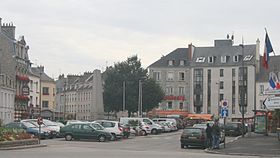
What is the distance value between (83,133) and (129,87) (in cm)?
5013

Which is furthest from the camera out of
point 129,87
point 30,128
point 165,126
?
point 129,87

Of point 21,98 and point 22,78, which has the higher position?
point 22,78

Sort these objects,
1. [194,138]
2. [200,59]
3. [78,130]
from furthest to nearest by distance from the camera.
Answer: [200,59] < [78,130] < [194,138]

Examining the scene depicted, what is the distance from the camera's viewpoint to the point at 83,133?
152 feet

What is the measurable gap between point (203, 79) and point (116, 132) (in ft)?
219

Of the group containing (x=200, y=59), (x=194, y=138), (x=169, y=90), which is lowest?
(x=194, y=138)

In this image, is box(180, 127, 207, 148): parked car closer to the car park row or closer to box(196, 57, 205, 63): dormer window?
the car park row

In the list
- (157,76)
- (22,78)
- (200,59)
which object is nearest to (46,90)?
(157,76)

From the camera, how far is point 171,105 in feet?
388

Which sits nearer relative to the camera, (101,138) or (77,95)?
(101,138)

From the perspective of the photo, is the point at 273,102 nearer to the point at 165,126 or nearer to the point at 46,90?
the point at 165,126

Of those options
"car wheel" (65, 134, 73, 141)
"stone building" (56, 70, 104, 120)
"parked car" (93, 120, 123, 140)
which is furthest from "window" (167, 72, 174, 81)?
"car wheel" (65, 134, 73, 141)

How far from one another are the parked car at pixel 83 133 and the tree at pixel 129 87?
4903 centimetres

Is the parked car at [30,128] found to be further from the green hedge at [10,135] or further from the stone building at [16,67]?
the stone building at [16,67]
